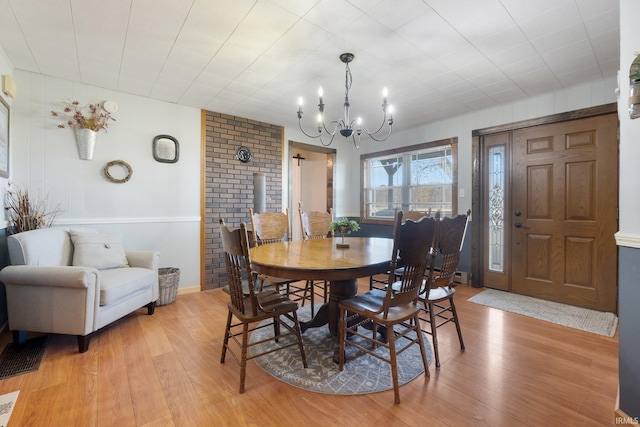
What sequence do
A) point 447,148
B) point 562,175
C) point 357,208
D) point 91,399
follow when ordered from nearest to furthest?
point 91,399 → point 562,175 → point 447,148 → point 357,208

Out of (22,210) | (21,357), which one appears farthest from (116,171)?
(21,357)

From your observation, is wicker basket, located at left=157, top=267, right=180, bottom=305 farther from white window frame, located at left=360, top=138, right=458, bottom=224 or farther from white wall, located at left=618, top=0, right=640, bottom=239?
white wall, located at left=618, top=0, right=640, bottom=239

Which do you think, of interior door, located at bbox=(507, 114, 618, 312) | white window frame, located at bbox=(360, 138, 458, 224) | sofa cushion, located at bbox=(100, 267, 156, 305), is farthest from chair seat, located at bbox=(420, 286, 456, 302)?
sofa cushion, located at bbox=(100, 267, 156, 305)

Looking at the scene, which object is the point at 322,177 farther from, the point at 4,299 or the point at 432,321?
the point at 4,299

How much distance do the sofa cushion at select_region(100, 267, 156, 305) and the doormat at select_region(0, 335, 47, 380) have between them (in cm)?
50

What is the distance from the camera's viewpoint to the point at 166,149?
3459mm

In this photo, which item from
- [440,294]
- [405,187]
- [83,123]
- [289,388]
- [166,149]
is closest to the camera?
[289,388]

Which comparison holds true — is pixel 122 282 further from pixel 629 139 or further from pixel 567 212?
pixel 567 212

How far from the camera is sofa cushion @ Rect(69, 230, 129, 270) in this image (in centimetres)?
258

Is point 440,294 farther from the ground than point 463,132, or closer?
closer

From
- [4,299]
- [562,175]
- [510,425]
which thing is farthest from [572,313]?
[4,299]

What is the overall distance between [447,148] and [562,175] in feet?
4.54

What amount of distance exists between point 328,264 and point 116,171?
9.29 feet

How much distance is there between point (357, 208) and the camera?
17.6 feet
